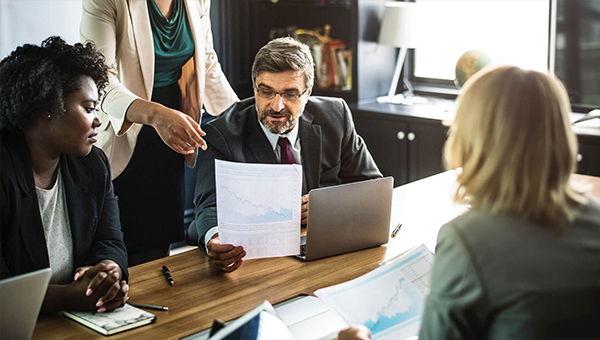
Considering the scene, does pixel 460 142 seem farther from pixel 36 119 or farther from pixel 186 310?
pixel 36 119

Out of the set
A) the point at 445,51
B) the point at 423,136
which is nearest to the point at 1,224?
the point at 423,136

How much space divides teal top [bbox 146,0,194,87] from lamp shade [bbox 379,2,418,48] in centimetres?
170

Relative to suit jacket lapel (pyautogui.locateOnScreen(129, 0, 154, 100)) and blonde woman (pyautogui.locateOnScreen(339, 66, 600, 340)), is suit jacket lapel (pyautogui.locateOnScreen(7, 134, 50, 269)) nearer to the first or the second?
suit jacket lapel (pyautogui.locateOnScreen(129, 0, 154, 100))

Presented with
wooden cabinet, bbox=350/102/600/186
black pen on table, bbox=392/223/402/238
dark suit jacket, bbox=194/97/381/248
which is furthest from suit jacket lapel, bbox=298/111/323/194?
wooden cabinet, bbox=350/102/600/186

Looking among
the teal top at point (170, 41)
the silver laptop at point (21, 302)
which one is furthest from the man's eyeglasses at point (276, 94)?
the silver laptop at point (21, 302)

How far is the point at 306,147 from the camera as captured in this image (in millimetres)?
2145

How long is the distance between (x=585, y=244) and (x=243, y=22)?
11.4 feet

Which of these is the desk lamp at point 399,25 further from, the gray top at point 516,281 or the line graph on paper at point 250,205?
the gray top at point 516,281

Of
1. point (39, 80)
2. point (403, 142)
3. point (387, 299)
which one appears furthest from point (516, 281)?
point (403, 142)

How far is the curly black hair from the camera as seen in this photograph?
155cm

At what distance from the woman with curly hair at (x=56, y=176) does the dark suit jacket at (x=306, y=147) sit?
1.05ft

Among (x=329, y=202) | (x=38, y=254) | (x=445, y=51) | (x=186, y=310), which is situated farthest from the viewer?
(x=445, y=51)

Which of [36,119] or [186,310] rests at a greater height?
[36,119]

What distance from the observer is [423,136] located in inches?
139
